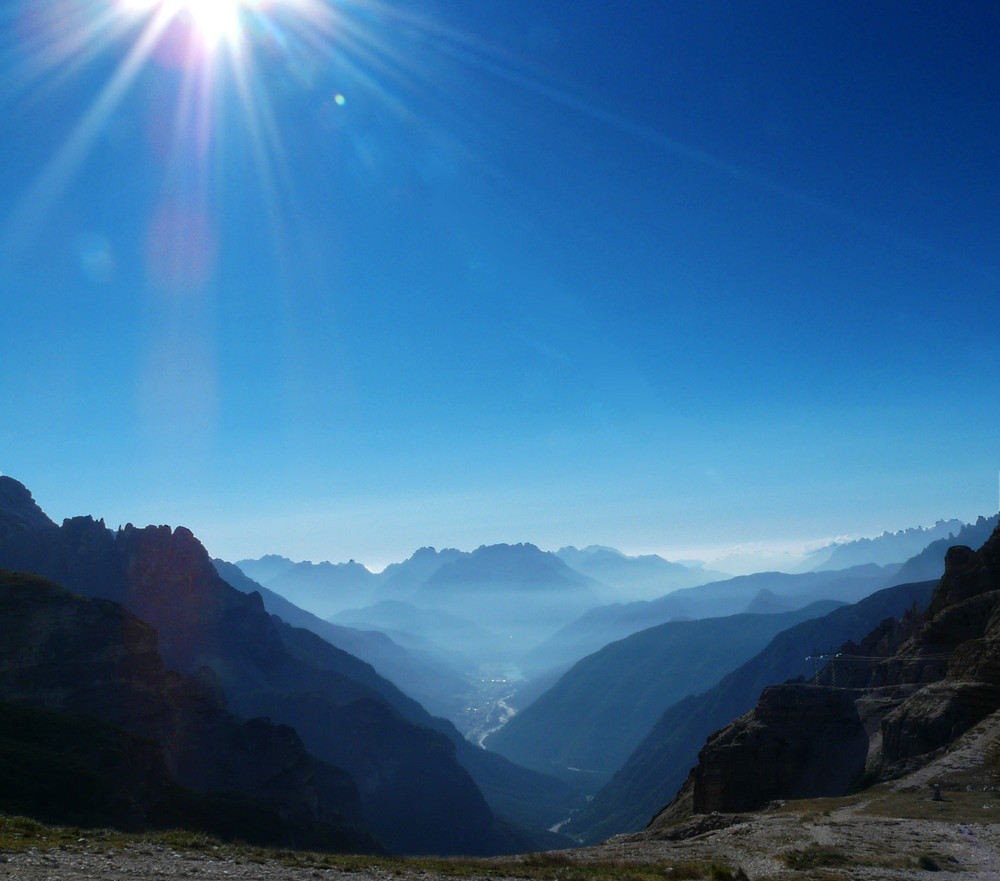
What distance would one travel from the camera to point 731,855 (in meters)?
28.6

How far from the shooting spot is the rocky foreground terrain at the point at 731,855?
69.6 feet

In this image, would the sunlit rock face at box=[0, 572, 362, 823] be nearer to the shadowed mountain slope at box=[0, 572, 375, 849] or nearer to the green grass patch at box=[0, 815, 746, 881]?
the shadowed mountain slope at box=[0, 572, 375, 849]

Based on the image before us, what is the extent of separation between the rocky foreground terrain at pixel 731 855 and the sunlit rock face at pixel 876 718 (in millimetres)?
8552

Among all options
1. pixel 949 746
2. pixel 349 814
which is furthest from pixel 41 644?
pixel 949 746

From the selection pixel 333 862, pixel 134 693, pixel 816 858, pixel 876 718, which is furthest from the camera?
pixel 134 693

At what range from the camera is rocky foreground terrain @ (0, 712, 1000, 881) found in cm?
2122

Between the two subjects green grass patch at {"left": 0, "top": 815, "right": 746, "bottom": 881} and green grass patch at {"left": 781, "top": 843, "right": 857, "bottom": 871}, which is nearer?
green grass patch at {"left": 0, "top": 815, "right": 746, "bottom": 881}

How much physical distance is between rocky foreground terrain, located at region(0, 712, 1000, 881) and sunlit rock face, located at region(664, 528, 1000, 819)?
8.55 m

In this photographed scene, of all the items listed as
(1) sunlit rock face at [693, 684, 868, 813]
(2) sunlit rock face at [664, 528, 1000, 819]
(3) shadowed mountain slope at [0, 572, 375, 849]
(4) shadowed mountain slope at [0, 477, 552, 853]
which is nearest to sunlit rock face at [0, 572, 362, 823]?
(3) shadowed mountain slope at [0, 572, 375, 849]

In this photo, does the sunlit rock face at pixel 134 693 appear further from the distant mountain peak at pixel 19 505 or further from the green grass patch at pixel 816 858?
the distant mountain peak at pixel 19 505

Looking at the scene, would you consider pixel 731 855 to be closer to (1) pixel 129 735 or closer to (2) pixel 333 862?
(2) pixel 333 862

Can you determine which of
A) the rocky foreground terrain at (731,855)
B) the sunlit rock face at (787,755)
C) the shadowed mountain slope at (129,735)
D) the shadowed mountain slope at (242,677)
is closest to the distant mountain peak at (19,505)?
the shadowed mountain slope at (242,677)

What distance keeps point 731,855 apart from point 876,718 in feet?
125

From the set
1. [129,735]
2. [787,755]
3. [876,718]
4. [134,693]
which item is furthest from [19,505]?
[876,718]
